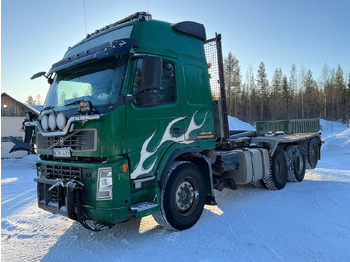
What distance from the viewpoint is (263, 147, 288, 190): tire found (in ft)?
24.2

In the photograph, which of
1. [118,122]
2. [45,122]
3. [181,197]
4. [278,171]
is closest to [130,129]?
[118,122]

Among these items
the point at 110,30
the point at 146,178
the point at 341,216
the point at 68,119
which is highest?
the point at 110,30

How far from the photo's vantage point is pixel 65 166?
4.13 m

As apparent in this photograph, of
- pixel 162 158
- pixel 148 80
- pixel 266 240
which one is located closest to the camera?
pixel 148 80

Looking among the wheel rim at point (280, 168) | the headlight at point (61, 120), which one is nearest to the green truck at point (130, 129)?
the headlight at point (61, 120)

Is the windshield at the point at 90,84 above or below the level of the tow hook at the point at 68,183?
above

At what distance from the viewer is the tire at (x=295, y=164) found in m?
8.38

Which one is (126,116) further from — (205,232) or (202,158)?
(205,232)

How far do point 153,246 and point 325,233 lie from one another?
265 centimetres

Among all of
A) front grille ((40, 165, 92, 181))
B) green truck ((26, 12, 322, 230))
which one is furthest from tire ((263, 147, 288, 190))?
front grille ((40, 165, 92, 181))

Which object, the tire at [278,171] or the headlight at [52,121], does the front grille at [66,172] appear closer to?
the headlight at [52,121]

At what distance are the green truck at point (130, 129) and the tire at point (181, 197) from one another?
2cm

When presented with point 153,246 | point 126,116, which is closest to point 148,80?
point 126,116

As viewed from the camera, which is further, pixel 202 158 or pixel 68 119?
pixel 202 158
